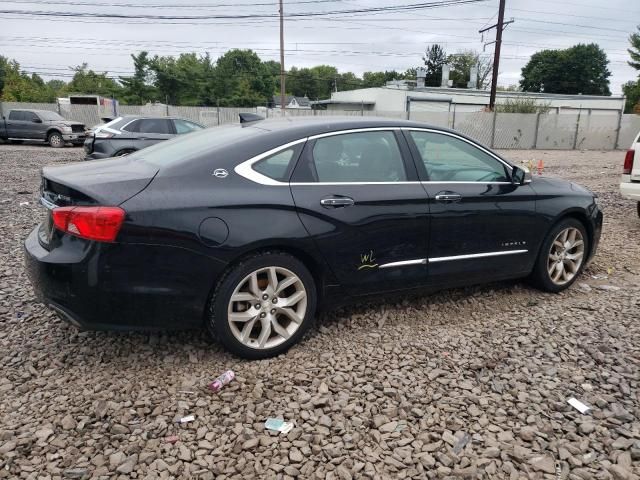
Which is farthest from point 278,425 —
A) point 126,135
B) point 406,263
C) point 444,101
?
point 444,101

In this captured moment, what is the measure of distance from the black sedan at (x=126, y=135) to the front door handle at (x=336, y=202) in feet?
28.1

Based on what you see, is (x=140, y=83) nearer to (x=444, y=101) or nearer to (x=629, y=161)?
(x=444, y=101)

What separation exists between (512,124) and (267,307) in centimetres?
2682

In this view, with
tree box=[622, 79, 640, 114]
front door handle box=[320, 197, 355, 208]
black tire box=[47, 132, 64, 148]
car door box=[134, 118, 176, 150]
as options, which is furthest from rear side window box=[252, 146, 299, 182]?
tree box=[622, 79, 640, 114]

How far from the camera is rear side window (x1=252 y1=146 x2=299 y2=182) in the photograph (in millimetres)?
3188

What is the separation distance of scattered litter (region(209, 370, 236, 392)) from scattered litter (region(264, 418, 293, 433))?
425 mm

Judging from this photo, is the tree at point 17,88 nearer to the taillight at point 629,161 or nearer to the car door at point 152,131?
the car door at point 152,131

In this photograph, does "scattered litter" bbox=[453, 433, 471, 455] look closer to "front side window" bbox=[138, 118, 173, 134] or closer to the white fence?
"front side window" bbox=[138, 118, 173, 134]

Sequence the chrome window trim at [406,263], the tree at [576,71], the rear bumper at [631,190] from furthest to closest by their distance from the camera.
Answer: the tree at [576,71] → the rear bumper at [631,190] → the chrome window trim at [406,263]

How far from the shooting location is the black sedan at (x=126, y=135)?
1177 cm


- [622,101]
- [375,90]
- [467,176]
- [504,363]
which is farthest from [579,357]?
[622,101]

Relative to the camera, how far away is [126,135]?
1217cm

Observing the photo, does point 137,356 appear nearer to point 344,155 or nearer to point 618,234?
point 344,155

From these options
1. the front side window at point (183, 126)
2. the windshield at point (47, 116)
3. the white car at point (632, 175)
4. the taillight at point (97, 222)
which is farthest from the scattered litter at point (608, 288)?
the windshield at point (47, 116)
